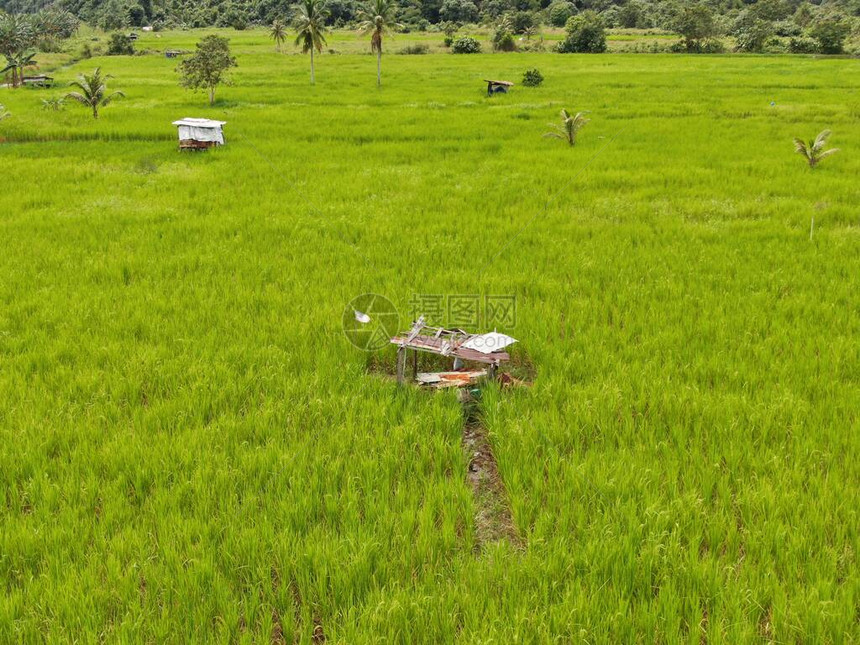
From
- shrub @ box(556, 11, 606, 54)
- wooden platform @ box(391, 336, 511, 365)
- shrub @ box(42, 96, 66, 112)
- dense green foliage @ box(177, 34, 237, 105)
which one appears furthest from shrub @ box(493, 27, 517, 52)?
wooden platform @ box(391, 336, 511, 365)

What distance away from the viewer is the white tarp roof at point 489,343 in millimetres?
4281

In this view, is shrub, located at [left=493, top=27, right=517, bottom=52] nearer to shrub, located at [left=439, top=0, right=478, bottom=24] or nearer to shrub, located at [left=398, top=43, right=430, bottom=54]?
shrub, located at [left=398, top=43, right=430, bottom=54]

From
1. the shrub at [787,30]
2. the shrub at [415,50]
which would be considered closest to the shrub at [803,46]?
the shrub at [787,30]

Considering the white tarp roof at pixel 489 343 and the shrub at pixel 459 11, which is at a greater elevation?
the shrub at pixel 459 11

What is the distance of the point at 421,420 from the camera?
441 cm

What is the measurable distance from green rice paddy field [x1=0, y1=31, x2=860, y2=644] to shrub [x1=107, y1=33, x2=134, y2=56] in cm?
5405

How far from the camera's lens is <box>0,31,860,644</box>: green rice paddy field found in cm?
273

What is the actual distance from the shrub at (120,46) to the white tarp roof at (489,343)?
6389cm

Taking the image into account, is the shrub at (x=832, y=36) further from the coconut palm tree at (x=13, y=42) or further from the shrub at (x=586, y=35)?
the coconut palm tree at (x=13, y=42)

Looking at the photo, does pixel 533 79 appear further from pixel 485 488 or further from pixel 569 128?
pixel 485 488

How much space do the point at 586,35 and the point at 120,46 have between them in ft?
156

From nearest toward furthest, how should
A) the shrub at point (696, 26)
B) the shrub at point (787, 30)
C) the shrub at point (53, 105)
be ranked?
the shrub at point (53, 105) < the shrub at point (696, 26) < the shrub at point (787, 30)

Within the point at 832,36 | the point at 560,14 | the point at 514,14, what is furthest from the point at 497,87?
the point at 560,14

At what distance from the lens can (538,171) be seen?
13.4 m
